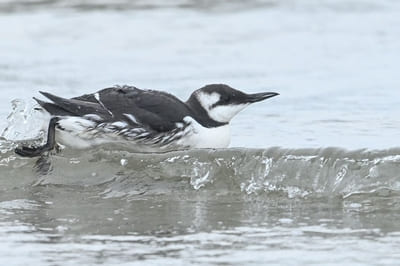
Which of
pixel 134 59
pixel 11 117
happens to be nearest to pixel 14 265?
pixel 11 117

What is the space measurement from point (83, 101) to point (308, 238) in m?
2.82

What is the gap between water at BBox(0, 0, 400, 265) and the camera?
26.3 feet

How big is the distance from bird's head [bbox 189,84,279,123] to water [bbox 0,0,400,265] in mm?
381

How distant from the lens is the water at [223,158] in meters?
8.01

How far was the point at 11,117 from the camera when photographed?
11062 millimetres

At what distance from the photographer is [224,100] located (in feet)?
34.4

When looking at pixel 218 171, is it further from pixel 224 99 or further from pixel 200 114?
pixel 224 99

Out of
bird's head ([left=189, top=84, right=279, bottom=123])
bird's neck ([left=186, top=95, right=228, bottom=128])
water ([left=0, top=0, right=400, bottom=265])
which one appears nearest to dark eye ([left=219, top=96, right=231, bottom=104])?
bird's head ([left=189, top=84, right=279, bottom=123])

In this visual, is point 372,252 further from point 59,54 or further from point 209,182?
point 59,54

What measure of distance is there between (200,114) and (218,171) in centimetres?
73

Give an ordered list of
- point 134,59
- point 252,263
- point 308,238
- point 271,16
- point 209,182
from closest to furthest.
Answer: point 252,263, point 308,238, point 209,182, point 134,59, point 271,16

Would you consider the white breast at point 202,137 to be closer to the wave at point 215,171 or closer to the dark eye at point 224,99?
the wave at point 215,171

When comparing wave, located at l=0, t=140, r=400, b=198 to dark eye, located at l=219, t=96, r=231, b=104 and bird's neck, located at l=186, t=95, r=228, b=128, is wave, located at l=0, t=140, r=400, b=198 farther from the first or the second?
dark eye, located at l=219, t=96, r=231, b=104

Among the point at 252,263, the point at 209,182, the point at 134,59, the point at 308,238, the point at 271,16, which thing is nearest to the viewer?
the point at 252,263
